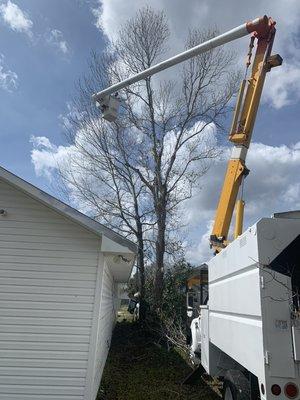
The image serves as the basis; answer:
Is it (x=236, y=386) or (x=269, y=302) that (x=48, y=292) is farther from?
(x=269, y=302)

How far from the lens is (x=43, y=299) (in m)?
7.24

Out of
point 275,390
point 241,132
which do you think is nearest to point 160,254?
point 241,132

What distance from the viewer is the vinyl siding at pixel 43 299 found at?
22.5 ft

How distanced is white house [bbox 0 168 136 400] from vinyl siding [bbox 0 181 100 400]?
16 millimetres

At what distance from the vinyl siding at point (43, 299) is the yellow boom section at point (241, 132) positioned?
2.94 m

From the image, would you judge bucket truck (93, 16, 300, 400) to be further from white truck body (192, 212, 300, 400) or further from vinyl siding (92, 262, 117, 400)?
vinyl siding (92, 262, 117, 400)

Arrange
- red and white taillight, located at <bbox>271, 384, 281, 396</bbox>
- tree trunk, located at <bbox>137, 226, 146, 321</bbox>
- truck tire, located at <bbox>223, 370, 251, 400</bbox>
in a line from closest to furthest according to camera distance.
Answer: red and white taillight, located at <bbox>271, 384, 281, 396</bbox>, truck tire, located at <bbox>223, 370, 251, 400</bbox>, tree trunk, located at <bbox>137, 226, 146, 321</bbox>

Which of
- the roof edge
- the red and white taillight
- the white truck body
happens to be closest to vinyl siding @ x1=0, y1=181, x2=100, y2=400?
the roof edge

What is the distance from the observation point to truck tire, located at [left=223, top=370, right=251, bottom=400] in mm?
5200

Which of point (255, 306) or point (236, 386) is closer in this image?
point (255, 306)

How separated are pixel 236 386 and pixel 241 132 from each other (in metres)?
5.47

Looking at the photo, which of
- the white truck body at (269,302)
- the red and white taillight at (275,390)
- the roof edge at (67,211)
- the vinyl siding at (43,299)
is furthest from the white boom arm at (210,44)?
the red and white taillight at (275,390)

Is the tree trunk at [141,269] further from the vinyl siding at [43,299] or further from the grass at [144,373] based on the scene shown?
the vinyl siding at [43,299]

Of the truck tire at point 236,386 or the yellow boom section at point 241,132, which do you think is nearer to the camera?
the truck tire at point 236,386
